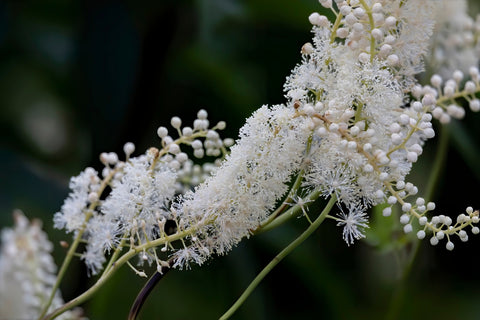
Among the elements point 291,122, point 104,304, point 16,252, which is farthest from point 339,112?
point 104,304

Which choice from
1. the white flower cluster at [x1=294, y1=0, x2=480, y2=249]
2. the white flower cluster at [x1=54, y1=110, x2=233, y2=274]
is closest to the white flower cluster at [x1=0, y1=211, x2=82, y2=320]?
the white flower cluster at [x1=54, y1=110, x2=233, y2=274]

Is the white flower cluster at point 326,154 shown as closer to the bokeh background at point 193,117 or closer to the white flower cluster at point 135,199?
the white flower cluster at point 135,199

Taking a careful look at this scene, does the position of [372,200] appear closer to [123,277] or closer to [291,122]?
[291,122]

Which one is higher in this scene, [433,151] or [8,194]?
[8,194]

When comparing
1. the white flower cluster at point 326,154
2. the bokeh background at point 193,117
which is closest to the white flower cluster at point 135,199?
the white flower cluster at point 326,154

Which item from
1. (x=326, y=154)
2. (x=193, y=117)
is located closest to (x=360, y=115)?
(x=326, y=154)

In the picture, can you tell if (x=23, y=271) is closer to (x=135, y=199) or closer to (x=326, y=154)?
(x=135, y=199)
